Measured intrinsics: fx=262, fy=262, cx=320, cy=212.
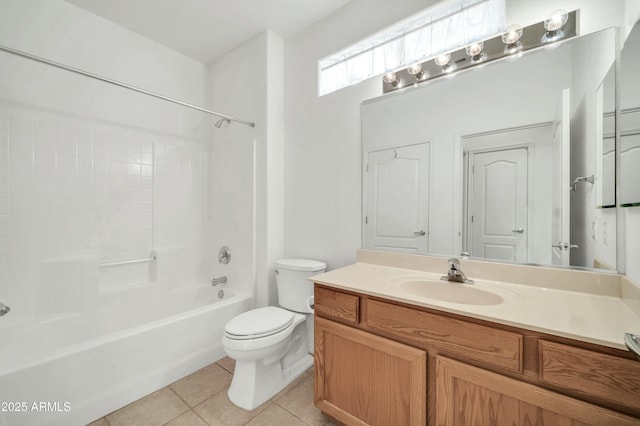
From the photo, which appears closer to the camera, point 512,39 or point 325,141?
point 512,39

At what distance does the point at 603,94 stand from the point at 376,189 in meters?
1.06

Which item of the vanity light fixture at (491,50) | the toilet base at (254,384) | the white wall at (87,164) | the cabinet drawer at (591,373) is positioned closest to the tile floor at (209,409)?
the toilet base at (254,384)

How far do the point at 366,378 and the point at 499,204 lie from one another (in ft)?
3.45

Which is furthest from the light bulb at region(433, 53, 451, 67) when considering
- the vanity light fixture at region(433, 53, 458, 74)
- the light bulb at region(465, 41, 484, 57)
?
the light bulb at region(465, 41, 484, 57)

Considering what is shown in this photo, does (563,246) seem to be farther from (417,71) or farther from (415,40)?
(415,40)

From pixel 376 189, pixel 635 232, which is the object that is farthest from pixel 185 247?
pixel 635 232

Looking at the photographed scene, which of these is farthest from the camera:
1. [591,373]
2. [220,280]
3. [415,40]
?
[220,280]

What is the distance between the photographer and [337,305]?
127cm

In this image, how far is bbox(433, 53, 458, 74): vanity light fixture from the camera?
1.44m

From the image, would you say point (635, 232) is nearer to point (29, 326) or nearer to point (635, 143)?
point (635, 143)

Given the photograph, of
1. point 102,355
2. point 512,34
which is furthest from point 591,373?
point 102,355

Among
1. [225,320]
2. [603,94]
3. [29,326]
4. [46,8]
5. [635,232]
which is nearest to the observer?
[635,232]

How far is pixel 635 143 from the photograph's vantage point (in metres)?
0.91

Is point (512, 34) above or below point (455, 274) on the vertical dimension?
above
